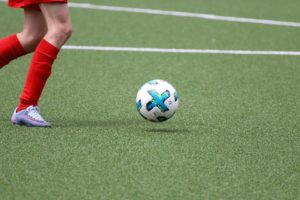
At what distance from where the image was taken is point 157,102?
5.88 meters

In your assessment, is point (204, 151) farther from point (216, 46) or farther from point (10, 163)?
point (216, 46)

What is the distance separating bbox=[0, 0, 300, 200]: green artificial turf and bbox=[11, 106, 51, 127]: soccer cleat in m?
0.07

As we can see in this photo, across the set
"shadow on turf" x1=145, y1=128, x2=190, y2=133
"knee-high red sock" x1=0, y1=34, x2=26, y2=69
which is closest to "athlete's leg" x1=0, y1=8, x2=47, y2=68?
"knee-high red sock" x1=0, y1=34, x2=26, y2=69

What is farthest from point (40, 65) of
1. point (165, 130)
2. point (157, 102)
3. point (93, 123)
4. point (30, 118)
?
point (165, 130)

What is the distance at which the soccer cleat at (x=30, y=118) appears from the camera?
229 inches

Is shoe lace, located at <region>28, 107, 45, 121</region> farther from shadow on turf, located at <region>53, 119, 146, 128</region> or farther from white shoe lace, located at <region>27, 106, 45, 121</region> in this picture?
shadow on turf, located at <region>53, 119, 146, 128</region>

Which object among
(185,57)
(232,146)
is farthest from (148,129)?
(185,57)

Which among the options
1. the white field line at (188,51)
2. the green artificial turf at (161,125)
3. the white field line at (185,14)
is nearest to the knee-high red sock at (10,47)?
the green artificial turf at (161,125)

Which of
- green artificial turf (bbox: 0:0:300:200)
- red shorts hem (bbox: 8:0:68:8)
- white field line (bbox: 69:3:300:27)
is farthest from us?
white field line (bbox: 69:3:300:27)

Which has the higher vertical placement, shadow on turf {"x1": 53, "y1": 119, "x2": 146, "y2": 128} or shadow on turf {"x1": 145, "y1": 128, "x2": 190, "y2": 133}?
shadow on turf {"x1": 145, "y1": 128, "x2": 190, "y2": 133}

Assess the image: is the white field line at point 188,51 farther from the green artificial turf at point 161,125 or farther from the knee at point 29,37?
the knee at point 29,37

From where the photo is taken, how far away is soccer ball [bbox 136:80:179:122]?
589 centimetres

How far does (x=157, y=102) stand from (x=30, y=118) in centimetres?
88

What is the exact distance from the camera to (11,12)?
39.4ft
